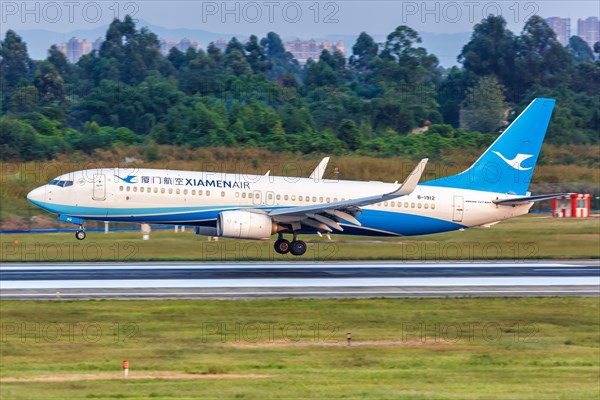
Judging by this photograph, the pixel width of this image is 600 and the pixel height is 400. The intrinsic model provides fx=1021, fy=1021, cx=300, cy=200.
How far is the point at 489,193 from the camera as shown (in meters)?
44.7

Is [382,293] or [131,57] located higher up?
[131,57]

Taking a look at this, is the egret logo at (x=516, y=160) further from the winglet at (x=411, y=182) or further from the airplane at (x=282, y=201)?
the winglet at (x=411, y=182)

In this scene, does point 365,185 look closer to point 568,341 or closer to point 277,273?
point 277,273

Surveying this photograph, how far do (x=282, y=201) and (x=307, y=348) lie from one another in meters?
15.0

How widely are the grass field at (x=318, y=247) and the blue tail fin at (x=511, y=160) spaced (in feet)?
13.6

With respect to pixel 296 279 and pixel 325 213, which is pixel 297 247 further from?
pixel 296 279

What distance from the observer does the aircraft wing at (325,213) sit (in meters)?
40.0

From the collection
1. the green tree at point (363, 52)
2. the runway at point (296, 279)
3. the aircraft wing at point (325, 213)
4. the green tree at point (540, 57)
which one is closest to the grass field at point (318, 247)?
the runway at point (296, 279)

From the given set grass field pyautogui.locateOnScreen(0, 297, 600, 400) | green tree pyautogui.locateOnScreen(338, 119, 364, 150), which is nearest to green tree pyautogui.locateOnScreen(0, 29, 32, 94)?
green tree pyautogui.locateOnScreen(338, 119, 364, 150)

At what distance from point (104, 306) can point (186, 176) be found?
10247mm

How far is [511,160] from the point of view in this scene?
4472 centimetres

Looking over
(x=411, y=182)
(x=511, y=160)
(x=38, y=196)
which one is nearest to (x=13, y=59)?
(x=38, y=196)

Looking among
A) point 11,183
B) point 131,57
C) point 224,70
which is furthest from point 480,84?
point 11,183

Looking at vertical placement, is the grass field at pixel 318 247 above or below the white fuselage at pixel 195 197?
below
